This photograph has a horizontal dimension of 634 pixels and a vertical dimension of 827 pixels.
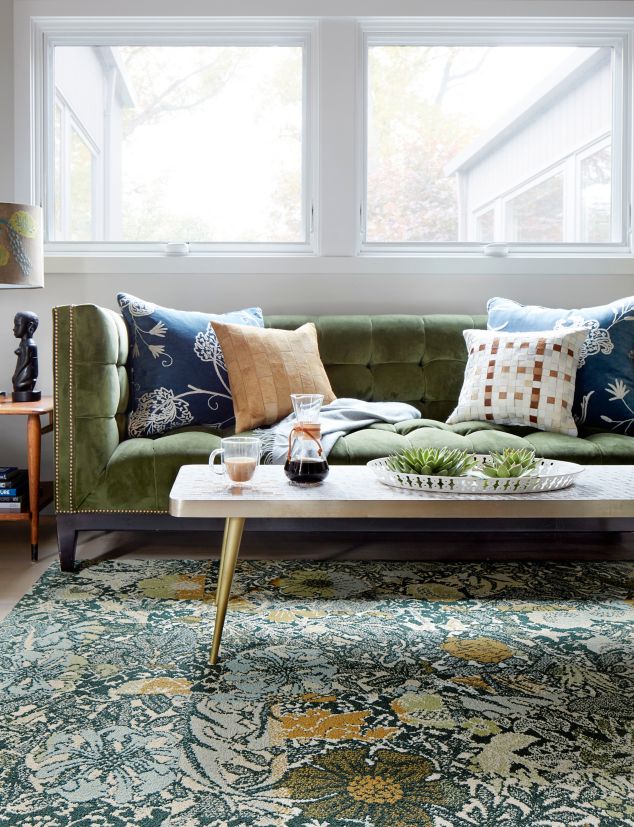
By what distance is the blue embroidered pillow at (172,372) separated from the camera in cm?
287

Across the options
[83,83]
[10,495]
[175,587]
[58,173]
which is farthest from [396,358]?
[83,83]

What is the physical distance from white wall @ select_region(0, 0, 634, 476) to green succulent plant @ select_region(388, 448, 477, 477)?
6.23ft

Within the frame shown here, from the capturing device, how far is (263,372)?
286 cm

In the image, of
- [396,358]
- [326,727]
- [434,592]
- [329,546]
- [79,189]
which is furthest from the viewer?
[79,189]

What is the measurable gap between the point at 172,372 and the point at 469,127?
200 cm

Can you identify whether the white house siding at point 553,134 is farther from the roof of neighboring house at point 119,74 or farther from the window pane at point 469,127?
the roof of neighboring house at point 119,74

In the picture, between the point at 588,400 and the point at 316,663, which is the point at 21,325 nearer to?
the point at 316,663

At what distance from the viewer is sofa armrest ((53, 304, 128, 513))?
259cm

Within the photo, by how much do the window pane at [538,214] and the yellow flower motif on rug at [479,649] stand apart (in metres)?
2.35

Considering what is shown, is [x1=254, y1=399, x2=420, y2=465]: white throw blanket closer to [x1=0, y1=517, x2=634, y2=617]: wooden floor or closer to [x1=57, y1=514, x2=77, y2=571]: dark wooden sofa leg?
[x1=0, y1=517, x2=634, y2=617]: wooden floor

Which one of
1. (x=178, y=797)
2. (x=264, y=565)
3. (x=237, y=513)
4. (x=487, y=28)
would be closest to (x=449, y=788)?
(x=178, y=797)

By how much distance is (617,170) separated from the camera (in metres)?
3.76

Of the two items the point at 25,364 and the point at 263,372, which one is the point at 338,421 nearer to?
the point at 263,372

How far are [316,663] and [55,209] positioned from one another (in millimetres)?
2738
